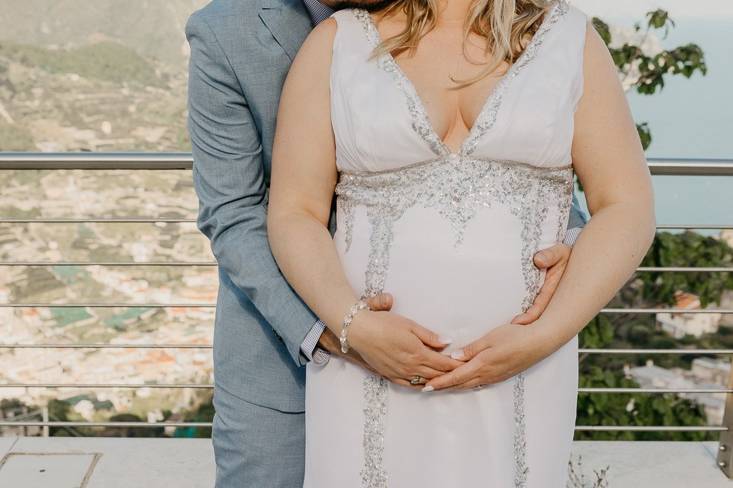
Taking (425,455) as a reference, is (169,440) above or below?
below

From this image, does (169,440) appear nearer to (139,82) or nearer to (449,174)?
(449,174)

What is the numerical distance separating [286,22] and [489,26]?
1.22 ft

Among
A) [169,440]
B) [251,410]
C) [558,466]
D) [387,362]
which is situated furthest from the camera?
[169,440]

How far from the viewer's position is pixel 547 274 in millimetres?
1548

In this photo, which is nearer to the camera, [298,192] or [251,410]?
[298,192]

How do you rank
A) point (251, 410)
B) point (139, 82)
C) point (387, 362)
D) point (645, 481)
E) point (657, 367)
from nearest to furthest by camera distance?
point (387, 362) → point (251, 410) → point (645, 481) → point (657, 367) → point (139, 82)

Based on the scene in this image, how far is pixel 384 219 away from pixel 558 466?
57cm

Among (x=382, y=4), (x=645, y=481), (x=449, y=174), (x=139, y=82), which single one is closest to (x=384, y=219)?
(x=449, y=174)

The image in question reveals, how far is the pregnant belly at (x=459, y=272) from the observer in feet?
4.97

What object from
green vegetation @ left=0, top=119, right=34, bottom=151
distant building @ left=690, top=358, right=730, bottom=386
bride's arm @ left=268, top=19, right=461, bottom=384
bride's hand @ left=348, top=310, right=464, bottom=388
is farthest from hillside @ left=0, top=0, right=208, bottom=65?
bride's hand @ left=348, top=310, right=464, bottom=388

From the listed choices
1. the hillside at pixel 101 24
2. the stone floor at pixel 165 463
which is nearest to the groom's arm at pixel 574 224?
the stone floor at pixel 165 463

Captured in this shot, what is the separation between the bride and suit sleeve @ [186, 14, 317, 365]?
Result: 6cm

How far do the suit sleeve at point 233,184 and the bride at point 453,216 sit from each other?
0.06 m

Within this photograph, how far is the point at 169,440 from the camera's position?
138 inches
